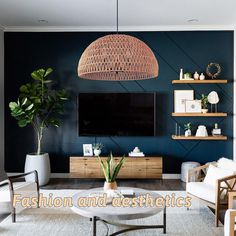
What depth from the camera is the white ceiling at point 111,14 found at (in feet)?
13.9

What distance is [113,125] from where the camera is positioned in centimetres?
545

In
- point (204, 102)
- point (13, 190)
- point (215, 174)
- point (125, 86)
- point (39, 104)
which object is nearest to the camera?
point (13, 190)

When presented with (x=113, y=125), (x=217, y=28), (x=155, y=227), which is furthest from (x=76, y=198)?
(x=217, y=28)

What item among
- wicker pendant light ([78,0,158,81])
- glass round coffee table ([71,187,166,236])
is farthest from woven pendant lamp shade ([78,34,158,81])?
glass round coffee table ([71,187,166,236])

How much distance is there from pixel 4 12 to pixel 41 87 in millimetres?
1329

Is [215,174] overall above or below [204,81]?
below

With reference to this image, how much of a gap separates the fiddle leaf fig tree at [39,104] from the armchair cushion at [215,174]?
2709mm

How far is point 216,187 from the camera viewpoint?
10.8 ft

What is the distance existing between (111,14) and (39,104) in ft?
6.31

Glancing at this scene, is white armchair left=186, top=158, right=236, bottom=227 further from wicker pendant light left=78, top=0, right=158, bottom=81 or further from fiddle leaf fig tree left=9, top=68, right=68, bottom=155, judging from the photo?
fiddle leaf fig tree left=9, top=68, right=68, bottom=155

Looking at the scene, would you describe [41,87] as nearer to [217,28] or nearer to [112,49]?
[112,49]

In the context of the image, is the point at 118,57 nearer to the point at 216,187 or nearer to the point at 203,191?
the point at 216,187

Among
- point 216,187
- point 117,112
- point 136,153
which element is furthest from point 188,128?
point 216,187

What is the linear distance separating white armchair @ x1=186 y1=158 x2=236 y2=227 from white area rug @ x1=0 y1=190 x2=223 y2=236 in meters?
A: 0.22
